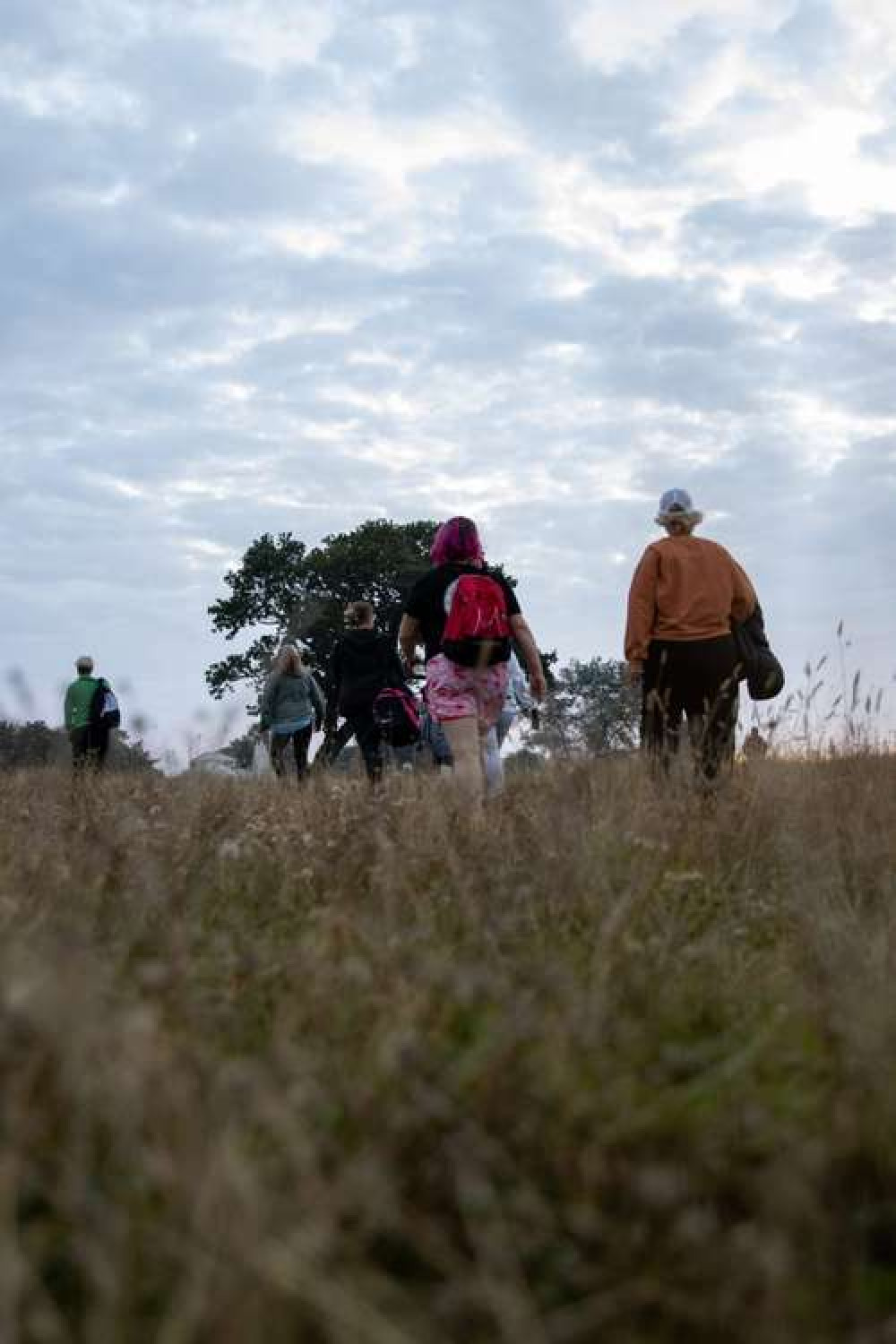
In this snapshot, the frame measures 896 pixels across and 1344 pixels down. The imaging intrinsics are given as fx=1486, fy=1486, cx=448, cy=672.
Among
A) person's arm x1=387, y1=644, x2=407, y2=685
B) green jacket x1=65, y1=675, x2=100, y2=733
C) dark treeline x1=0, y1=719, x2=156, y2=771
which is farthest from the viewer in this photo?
green jacket x1=65, y1=675, x2=100, y2=733

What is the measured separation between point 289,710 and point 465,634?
6.68 meters

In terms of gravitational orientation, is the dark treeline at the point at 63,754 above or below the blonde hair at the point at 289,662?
below

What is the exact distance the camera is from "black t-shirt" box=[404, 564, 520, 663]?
9055 millimetres

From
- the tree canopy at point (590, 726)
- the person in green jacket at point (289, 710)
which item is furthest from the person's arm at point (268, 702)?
the tree canopy at point (590, 726)

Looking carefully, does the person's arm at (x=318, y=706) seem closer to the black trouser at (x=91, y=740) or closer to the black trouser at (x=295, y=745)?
the black trouser at (x=295, y=745)

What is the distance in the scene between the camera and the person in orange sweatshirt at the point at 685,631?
9000 mm

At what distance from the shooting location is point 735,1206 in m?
2.41

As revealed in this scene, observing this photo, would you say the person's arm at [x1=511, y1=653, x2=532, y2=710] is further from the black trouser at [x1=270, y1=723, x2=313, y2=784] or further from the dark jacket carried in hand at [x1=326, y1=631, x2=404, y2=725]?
the black trouser at [x1=270, y1=723, x2=313, y2=784]

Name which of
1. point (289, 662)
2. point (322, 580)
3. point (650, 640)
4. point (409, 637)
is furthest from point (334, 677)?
point (322, 580)

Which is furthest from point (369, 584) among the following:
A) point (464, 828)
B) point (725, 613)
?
point (464, 828)

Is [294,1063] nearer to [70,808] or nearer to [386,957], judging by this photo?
[386,957]

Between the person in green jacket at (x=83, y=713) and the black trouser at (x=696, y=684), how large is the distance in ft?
33.6

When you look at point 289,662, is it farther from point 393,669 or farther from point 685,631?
point 685,631

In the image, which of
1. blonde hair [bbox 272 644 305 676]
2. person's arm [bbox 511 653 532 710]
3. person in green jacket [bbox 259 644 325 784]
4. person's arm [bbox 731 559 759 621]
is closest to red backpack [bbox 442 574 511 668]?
person's arm [bbox 731 559 759 621]
